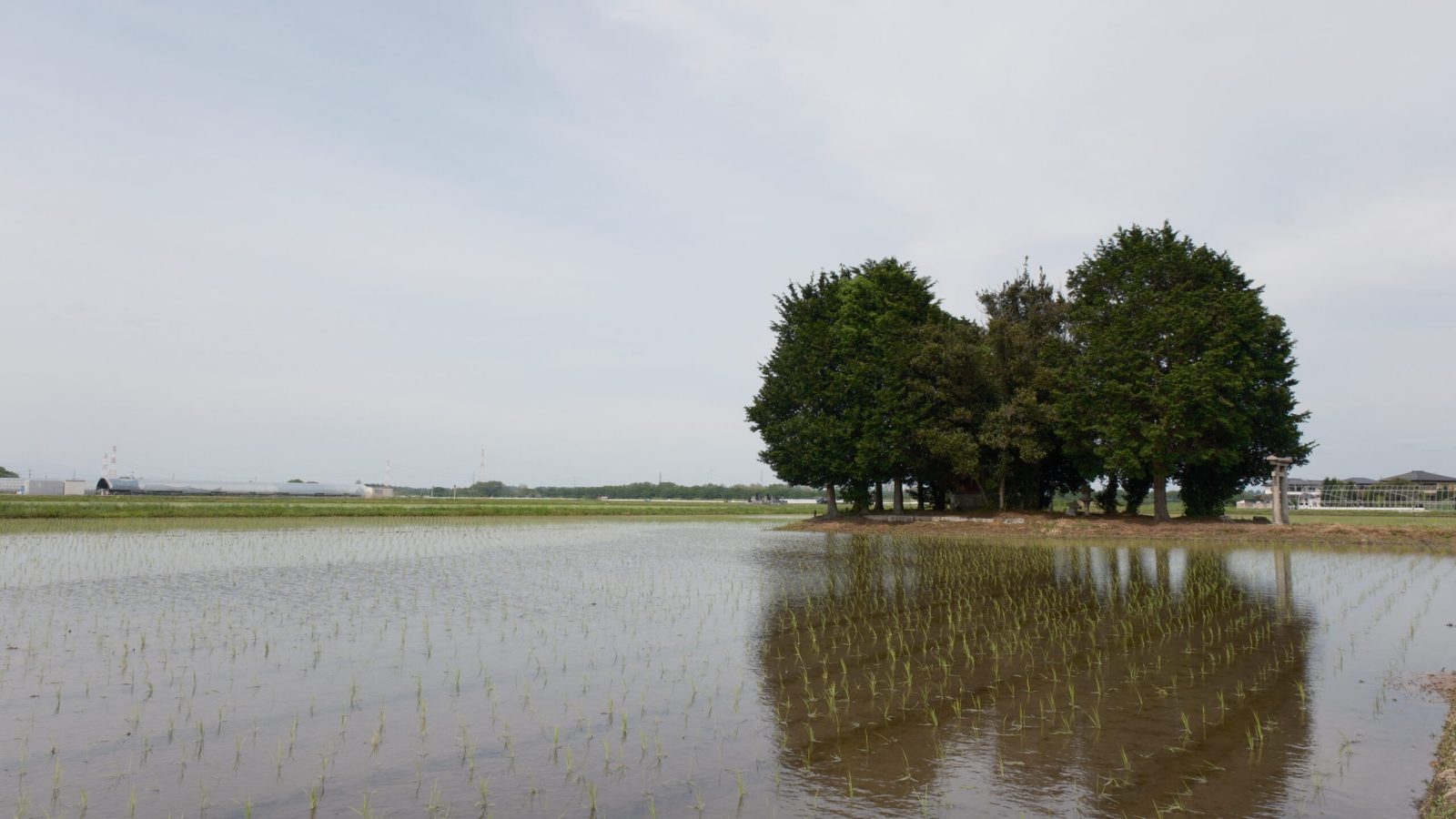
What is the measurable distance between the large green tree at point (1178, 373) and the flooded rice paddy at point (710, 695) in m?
17.7

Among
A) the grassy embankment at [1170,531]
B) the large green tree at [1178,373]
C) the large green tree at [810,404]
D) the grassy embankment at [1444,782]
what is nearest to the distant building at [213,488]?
the large green tree at [810,404]

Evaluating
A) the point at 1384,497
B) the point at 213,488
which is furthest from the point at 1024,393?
the point at 213,488

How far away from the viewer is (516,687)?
11.4 m

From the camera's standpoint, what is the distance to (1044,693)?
11.1m

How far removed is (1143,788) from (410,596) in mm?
16839

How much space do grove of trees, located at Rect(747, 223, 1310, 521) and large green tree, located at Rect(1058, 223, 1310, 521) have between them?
9 cm

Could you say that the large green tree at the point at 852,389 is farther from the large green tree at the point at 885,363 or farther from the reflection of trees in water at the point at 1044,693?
the reflection of trees in water at the point at 1044,693

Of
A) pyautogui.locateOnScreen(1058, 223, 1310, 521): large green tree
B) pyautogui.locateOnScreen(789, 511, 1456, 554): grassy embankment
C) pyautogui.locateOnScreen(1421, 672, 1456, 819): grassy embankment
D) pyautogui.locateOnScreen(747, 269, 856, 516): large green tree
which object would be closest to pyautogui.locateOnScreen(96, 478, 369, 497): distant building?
pyautogui.locateOnScreen(747, 269, 856, 516): large green tree

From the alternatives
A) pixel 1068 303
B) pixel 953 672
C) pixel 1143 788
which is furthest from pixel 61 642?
pixel 1068 303

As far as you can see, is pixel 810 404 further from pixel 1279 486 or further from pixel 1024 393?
pixel 1279 486

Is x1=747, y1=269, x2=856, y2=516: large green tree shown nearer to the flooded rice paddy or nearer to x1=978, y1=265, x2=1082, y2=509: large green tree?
x1=978, y1=265, x2=1082, y2=509: large green tree

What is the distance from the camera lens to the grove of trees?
134ft

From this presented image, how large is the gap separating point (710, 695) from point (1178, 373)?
36.7 m

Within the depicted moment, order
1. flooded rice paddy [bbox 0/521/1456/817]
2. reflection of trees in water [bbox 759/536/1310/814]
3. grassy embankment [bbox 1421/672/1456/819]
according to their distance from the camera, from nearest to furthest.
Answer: grassy embankment [bbox 1421/672/1456/819]
flooded rice paddy [bbox 0/521/1456/817]
reflection of trees in water [bbox 759/536/1310/814]
